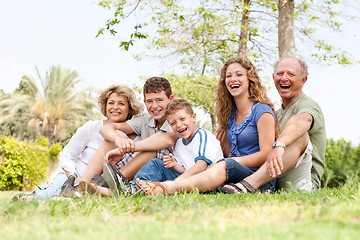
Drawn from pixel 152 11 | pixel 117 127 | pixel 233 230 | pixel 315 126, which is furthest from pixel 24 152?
pixel 233 230

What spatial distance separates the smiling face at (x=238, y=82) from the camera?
16.5 feet

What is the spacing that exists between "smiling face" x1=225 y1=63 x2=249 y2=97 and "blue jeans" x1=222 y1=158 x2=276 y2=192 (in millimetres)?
984

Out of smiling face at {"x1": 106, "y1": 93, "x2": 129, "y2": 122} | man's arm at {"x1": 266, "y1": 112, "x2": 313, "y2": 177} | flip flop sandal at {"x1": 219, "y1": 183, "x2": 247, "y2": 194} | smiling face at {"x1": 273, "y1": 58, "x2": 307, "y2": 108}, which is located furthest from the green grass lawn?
smiling face at {"x1": 106, "y1": 93, "x2": 129, "y2": 122}

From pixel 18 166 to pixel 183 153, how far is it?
36.6ft

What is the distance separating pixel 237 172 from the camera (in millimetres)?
4512

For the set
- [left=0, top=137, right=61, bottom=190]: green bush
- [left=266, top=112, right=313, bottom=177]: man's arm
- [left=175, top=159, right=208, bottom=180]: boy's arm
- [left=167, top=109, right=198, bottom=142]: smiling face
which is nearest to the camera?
[left=266, top=112, right=313, bottom=177]: man's arm

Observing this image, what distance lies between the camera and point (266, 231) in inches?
84.2

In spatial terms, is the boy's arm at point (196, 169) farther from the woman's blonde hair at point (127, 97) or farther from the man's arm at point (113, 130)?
the woman's blonde hair at point (127, 97)

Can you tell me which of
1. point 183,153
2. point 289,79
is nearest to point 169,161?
point 183,153

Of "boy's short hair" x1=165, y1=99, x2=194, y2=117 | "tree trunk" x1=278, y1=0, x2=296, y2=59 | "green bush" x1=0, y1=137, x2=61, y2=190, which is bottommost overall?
"green bush" x1=0, y1=137, x2=61, y2=190

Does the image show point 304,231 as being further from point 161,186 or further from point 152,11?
point 152,11

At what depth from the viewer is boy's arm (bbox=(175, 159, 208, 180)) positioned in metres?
4.43

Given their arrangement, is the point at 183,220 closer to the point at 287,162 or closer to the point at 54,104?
the point at 287,162

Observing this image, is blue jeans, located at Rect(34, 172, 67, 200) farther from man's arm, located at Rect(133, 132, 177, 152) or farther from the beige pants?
the beige pants
